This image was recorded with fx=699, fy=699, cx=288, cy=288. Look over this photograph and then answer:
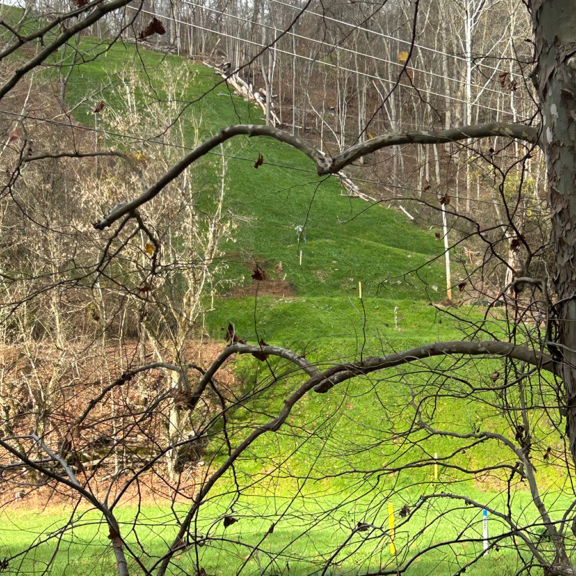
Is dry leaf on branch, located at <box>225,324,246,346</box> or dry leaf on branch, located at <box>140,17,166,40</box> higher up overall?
dry leaf on branch, located at <box>140,17,166,40</box>

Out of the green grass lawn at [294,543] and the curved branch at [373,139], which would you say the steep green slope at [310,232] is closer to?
the green grass lawn at [294,543]

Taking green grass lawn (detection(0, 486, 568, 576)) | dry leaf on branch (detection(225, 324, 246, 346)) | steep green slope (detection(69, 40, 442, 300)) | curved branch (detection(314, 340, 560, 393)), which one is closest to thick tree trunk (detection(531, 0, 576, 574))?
curved branch (detection(314, 340, 560, 393))

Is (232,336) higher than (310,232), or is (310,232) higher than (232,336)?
(310,232)

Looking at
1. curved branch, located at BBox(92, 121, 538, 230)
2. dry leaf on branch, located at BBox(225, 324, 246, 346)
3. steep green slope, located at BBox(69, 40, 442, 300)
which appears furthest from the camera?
steep green slope, located at BBox(69, 40, 442, 300)

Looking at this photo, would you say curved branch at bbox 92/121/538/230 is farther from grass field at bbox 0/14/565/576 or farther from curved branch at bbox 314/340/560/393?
grass field at bbox 0/14/565/576

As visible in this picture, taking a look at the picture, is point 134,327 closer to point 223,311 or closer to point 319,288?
point 223,311

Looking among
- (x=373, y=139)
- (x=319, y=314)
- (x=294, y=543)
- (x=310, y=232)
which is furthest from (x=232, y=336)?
(x=310, y=232)

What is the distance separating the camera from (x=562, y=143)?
2.66 meters

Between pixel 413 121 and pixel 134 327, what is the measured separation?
25525 millimetres

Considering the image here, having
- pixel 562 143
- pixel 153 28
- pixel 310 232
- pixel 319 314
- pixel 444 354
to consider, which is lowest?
pixel 319 314

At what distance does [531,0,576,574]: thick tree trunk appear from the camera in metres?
2.62

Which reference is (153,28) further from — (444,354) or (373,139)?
(444,354)

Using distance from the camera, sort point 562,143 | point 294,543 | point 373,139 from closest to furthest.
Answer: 1. point 562,143
2. point 373,139
3. point 294,543

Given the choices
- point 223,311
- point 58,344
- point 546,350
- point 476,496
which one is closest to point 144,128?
point 58,344
